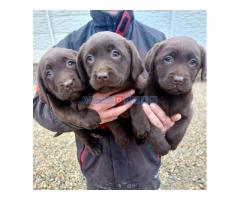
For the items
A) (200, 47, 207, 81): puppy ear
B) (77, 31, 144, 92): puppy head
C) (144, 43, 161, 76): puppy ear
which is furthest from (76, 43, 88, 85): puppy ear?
(200, 47, 207, 81): puppy ear

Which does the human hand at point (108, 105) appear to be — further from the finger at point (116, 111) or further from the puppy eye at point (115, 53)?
the puppy eye at point (115, 53)

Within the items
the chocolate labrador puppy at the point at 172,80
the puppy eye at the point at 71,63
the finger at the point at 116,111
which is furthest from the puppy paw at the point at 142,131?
the puppy eye at the point at 71,63

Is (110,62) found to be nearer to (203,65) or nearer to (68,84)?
(68,84)
